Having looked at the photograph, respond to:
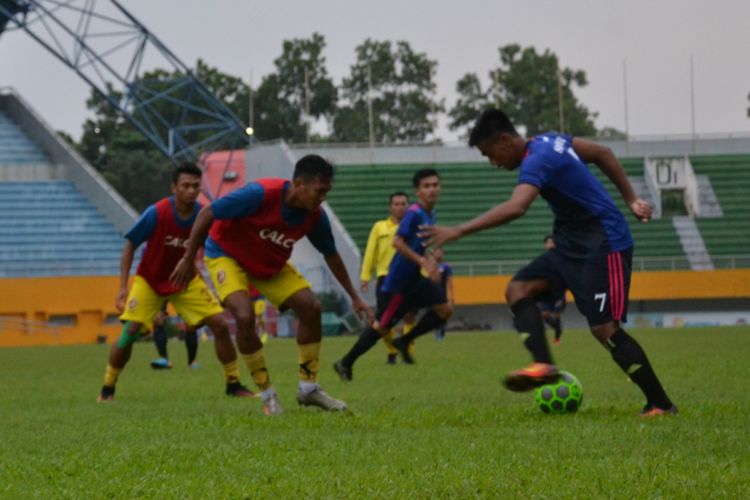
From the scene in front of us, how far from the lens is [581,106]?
8544 centimetres

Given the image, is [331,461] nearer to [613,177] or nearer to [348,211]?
[613,177]

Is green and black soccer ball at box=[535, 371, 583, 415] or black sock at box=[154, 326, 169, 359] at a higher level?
green and black soccer ball at box=[535, 371, 583, 415]

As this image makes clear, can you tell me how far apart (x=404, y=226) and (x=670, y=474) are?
1034 cm

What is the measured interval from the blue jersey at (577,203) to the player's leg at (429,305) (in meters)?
7.97

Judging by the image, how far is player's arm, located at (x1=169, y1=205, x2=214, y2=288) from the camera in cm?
958

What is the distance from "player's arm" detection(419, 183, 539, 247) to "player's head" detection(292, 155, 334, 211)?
164 centimetres

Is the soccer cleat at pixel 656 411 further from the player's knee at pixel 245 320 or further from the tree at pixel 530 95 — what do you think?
the tree at pixel 530 95

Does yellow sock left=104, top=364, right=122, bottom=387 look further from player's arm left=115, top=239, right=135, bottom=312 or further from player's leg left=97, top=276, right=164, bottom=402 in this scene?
player's arm left=115, top=239, right=135, bottom=312

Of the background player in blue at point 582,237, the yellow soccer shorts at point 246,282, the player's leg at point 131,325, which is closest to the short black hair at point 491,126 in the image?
the background player in blue at point 582,237

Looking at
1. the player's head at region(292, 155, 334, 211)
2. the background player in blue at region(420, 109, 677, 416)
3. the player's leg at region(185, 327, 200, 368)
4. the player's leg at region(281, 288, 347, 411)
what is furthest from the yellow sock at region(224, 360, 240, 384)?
the player's leg at region(185, 327, 200, 368)


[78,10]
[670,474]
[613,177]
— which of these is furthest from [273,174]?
[670,474]

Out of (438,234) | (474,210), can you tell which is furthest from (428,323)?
(474,210)

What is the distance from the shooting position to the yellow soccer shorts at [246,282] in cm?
1016

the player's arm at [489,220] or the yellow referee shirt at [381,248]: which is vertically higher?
the player's arm at [489,220]
